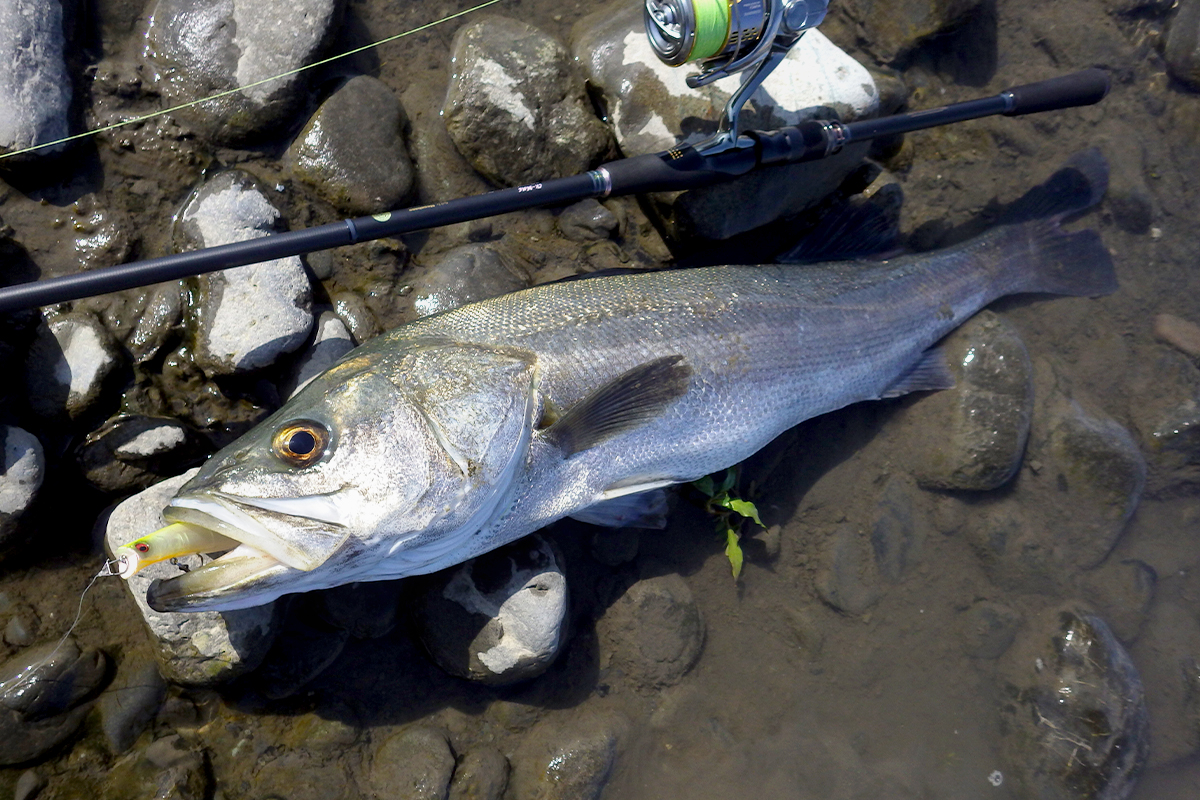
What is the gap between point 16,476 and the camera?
3.16m

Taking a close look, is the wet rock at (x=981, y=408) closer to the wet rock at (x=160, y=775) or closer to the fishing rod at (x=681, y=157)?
the fishing rod at (x=681, y=157)

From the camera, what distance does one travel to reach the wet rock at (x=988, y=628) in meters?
4.20

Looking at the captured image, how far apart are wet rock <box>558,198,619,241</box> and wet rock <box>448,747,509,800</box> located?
2.82m

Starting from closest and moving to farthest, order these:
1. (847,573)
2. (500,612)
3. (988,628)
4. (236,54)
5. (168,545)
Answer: (168,545) → (500,612) → (236,54) → (847,573) → (988,628)

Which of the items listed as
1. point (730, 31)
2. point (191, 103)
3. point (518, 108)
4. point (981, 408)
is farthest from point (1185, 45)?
point (191, 103)

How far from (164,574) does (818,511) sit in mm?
3420

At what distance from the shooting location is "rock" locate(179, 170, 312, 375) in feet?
10.7

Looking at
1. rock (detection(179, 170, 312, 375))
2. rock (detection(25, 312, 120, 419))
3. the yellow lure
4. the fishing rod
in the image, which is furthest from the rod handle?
rock (detection(25, 312, 120, 419))

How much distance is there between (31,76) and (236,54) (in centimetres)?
92

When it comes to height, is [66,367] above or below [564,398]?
above

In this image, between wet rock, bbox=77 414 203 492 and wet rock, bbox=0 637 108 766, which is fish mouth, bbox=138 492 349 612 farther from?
wet rock, bbox=0 637 108 766

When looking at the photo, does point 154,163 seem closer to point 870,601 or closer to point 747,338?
point 747,338

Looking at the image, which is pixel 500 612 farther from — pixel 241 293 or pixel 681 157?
pixel 681 157

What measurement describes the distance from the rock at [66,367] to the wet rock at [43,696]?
1138mm
